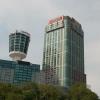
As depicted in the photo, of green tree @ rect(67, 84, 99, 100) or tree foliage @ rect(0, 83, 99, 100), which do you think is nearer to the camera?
tree foliage @ rect(0, 83, 99, 100)

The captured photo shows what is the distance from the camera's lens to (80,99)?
109 m

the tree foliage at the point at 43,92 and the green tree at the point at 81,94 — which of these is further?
the green tree at the point at 81,94

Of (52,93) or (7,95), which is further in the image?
(52,93)

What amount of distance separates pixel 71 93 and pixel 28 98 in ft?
61.2

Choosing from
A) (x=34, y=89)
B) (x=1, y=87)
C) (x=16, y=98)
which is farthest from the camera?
(x=34, y=89)

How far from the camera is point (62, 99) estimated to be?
113125 millimetres

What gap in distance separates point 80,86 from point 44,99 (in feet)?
53.0

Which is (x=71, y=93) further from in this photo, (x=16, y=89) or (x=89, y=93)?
(x=16, y=89)

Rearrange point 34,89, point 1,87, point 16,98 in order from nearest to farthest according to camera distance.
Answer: point 16,98 < point 1,87 < point 34,89

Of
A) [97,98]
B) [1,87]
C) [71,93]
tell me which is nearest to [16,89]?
[1,87]

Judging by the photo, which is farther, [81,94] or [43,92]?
[81,94]

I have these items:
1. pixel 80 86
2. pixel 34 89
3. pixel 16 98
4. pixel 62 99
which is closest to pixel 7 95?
pixel 16 98

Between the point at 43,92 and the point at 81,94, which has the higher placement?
the point at 43,92

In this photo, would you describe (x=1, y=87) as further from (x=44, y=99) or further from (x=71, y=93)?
(x=71, y=93)
